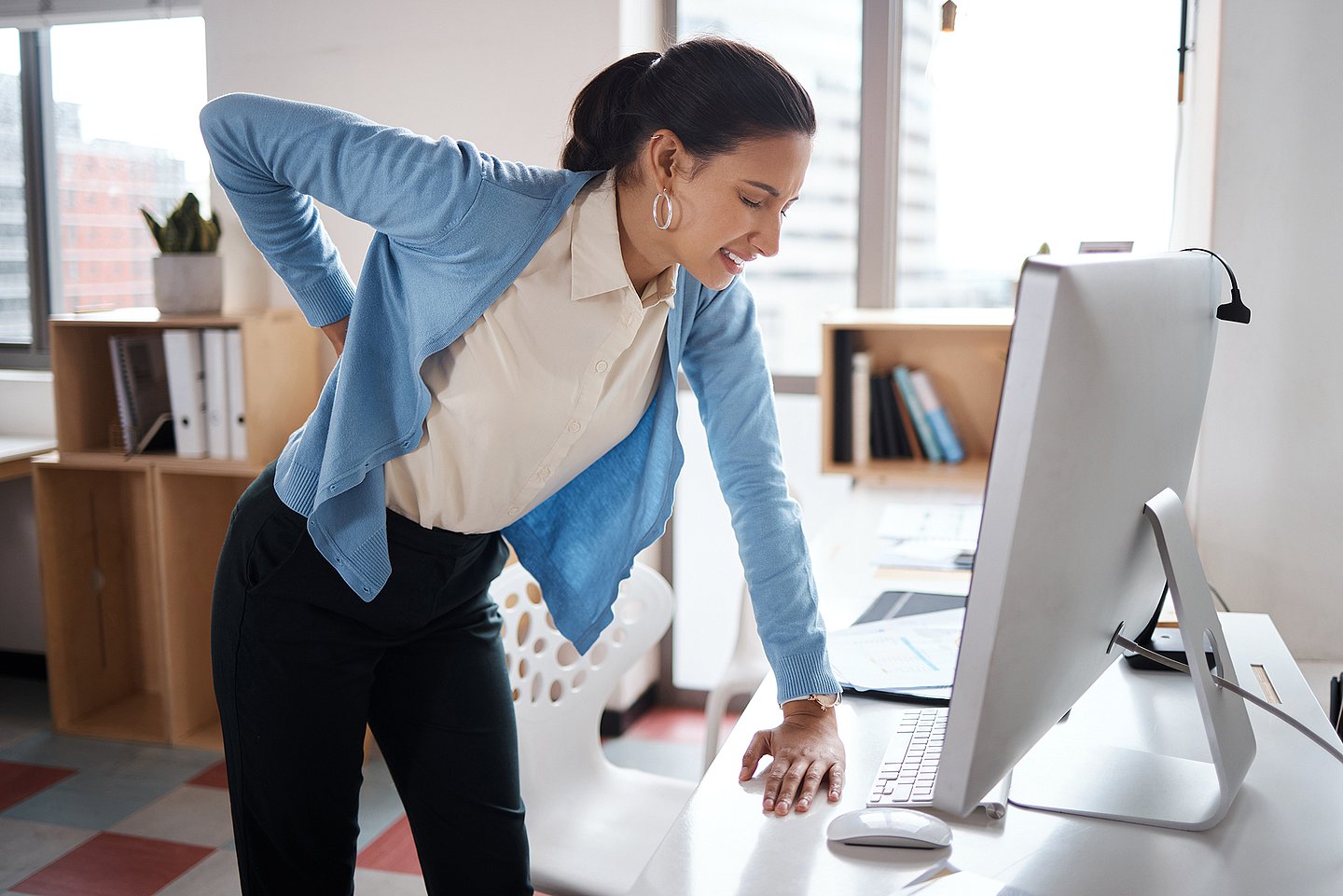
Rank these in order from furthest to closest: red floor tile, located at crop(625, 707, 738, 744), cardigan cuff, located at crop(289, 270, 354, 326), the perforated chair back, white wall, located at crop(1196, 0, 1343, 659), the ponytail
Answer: red floor tile, located at crop(625, 707, 738, 744), white wall, located at crop(1196, 0, 1343, 659), the perforated chair back, cardigan cuff, located at crop(289, 270, 354, 326), the ponytail

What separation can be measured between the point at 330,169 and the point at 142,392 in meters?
2.12

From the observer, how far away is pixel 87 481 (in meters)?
3.20

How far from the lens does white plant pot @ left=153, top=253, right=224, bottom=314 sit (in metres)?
2.94

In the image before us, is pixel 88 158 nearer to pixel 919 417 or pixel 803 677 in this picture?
pixel 919 417

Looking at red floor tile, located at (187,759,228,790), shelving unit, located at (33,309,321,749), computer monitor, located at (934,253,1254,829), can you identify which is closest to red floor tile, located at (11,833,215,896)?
red floor tile, located at (187,759,228,790)

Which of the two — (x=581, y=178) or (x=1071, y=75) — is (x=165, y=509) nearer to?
(x=581, y=178)

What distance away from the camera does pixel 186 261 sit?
9.64 ft

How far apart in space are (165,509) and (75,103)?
4.78 ft

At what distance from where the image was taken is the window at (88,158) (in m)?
3.42

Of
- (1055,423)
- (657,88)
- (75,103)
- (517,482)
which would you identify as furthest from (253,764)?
(75,103)

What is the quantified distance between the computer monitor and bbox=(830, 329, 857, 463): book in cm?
177

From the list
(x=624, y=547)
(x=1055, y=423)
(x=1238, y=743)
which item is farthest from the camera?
(x=624, y=547)

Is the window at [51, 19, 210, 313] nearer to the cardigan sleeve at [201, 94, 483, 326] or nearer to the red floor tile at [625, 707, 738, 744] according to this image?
the red floor tile at [625, 707, 738, 744]

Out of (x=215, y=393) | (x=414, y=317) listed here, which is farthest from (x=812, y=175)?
(x=414, y=317)
